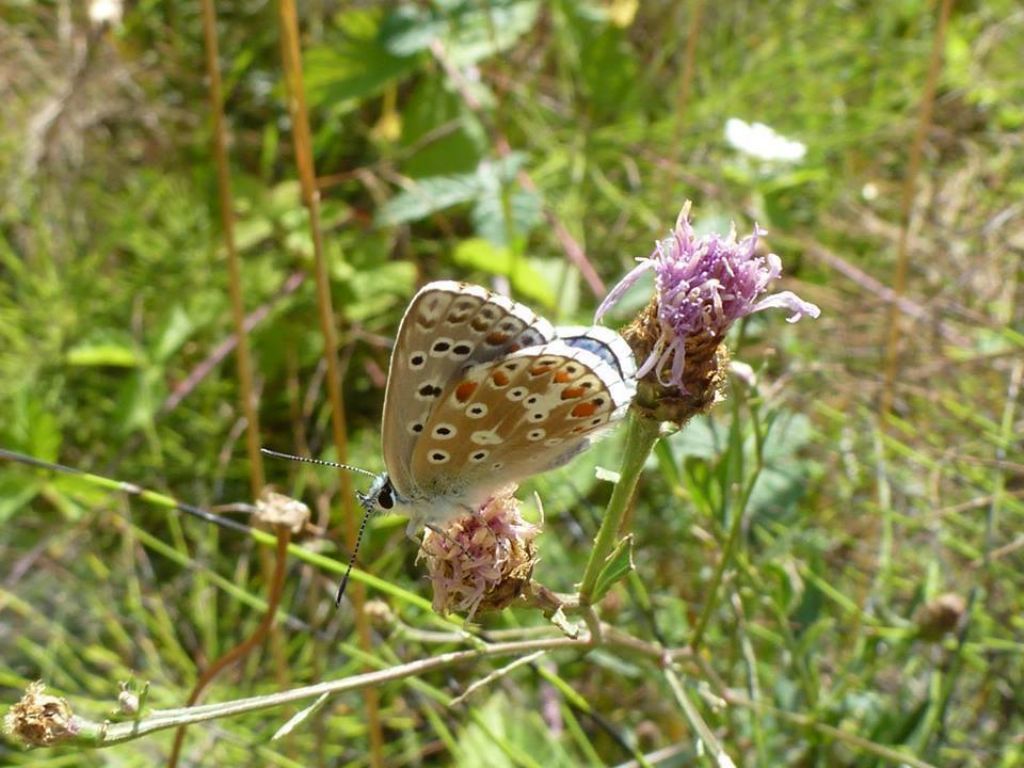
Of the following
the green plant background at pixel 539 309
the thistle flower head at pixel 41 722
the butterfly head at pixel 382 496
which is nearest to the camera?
the thistle flower head at pixel 41 722

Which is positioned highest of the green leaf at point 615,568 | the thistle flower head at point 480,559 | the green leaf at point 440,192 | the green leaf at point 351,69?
the green leaf at point 351,69

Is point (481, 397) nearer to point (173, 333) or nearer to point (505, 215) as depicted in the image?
point (505, 215)

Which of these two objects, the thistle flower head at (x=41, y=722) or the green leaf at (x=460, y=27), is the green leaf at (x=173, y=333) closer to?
the green leaf at (x=460, y=27)

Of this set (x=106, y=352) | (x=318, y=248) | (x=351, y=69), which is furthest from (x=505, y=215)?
(x=106, y=352)

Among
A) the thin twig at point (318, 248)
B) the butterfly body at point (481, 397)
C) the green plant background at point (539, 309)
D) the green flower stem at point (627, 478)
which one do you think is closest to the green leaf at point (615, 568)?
the green flower stem at point (627, 478)

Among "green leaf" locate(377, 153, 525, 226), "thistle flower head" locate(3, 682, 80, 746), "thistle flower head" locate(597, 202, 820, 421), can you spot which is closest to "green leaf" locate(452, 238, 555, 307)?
"green leaf" locate(377, 153, 525, 226)

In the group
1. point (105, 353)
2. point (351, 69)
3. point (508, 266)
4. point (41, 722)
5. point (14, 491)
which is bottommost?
point (14, 491)

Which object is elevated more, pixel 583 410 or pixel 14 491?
pixel 583 410

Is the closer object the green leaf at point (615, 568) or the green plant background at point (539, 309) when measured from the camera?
the green leaf at point (615, 568)
